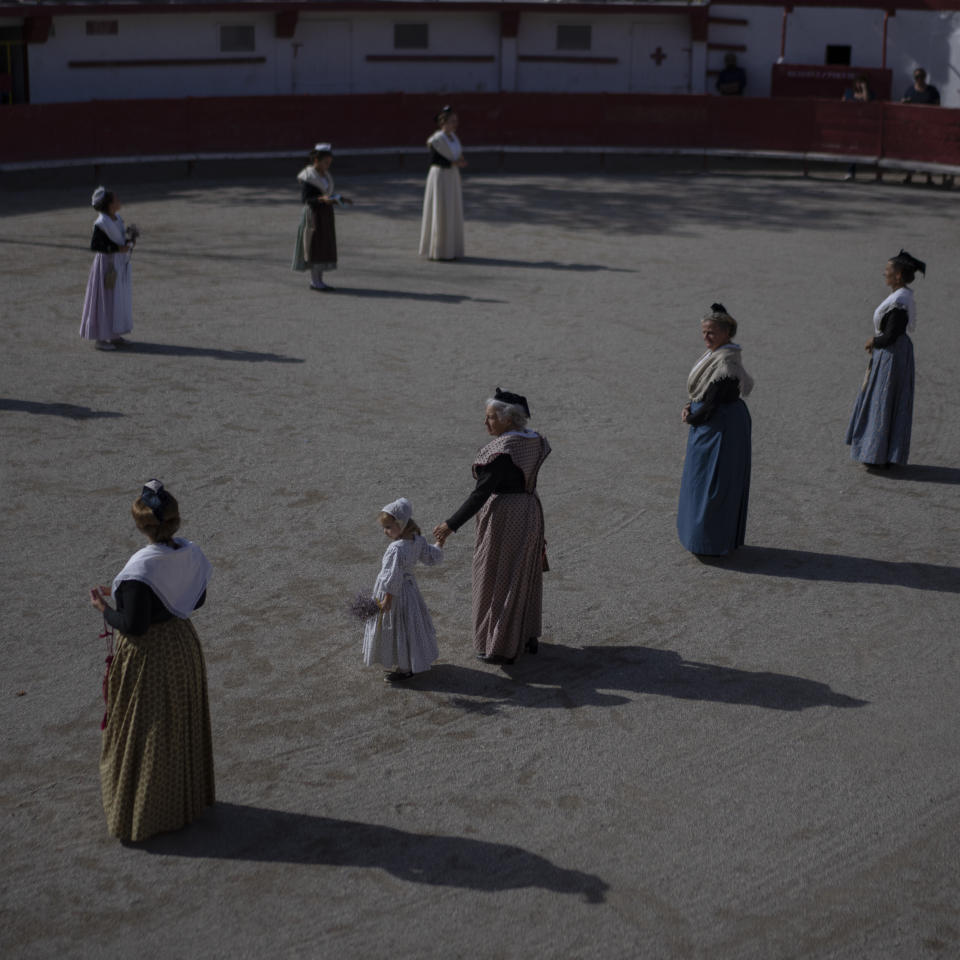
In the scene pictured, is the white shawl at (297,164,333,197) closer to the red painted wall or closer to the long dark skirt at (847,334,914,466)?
the long dark skirt at (847,334,914,466)

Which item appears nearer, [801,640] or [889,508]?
[801,640]

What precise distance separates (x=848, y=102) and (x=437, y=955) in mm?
25186

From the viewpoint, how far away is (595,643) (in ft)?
27.4

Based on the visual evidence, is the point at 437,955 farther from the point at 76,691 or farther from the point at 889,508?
the point at 889,508

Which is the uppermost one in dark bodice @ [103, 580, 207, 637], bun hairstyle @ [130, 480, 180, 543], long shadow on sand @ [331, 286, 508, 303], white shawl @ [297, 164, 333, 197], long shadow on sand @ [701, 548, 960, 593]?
white shawl @ [297, 164, 333, 197]

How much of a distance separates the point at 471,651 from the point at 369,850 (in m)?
2.18

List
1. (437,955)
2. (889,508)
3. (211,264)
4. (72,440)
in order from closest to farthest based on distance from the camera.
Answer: (437,955), (889,508), (72,440), (211,264)

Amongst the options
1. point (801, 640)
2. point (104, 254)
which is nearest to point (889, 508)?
point (801, 640)


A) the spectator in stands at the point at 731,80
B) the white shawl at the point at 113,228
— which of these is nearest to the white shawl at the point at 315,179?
the white shawl at the point at 113,228

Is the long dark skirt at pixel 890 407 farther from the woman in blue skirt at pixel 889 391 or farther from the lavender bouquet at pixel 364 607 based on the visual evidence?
the lavender bouquet at pixel 364 607

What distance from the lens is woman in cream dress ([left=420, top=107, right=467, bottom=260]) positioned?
18.5 metres

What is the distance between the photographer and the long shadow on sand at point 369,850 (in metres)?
5.98

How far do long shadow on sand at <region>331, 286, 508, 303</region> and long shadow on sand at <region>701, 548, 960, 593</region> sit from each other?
8.05m

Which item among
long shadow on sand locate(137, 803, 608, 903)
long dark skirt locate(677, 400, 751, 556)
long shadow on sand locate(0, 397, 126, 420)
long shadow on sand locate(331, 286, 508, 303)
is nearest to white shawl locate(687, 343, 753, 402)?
long dark skirt locate(677, 400, 751, 556)
